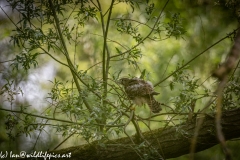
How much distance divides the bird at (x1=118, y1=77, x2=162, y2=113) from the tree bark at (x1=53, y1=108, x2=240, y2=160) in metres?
0.27

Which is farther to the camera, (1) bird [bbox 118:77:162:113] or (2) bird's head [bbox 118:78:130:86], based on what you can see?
(2) bird's head [bbox 118:78:130:86]

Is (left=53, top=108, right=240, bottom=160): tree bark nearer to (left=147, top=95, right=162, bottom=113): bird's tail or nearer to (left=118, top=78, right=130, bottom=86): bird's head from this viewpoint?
(left=147, top=95, right=162, bottom=113): bird's tail

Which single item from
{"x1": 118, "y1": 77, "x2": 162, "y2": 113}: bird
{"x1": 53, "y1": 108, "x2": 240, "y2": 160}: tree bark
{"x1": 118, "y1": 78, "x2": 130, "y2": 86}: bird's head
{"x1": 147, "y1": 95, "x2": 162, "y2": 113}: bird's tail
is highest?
{"x1": 118, "y1": 78, "x2": 130, "y2": 86}: bird's head

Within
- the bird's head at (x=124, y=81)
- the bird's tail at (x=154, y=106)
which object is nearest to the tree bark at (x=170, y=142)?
the bird's tail at (x=154, y=106)

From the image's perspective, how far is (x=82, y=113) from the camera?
1.65 meters

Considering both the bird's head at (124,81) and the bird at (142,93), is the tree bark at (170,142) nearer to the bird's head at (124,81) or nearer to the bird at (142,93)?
the bird at (142,93)

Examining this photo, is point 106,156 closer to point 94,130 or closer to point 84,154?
point 84,154

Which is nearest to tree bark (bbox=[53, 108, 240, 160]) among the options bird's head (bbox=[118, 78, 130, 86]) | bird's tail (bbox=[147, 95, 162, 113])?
bird's tail (bbox=[147, 95, 162, 113])

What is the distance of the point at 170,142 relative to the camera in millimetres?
1892

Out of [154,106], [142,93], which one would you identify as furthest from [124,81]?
[154,106]

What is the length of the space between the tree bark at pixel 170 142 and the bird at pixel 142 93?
271 millimetres

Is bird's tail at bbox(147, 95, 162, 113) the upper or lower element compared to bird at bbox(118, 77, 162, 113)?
lower

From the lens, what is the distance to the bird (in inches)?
67.4

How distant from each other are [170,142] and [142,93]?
0.47m
